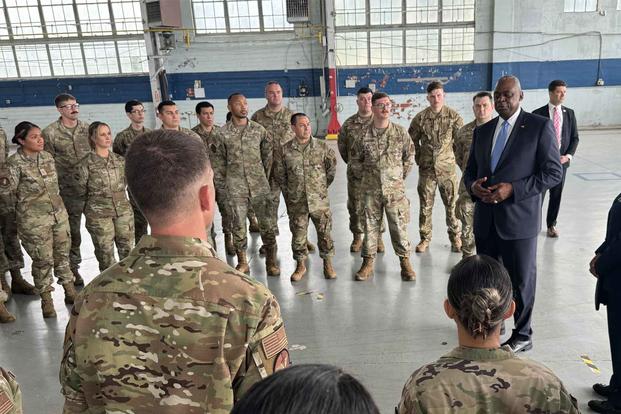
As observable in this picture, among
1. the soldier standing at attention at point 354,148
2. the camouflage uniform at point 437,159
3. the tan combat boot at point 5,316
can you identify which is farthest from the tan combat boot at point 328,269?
the tan combat boot at point 5,316

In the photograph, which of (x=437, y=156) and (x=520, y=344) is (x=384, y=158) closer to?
(x=437, y=156)

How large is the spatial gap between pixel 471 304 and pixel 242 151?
3.19 meters

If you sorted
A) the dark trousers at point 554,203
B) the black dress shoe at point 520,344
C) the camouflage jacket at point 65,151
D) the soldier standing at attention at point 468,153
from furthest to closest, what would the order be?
the dark trousers at point 554,203 < the camouflage jacket at point 65,151 < the soldier standing at attention at point 468,153 < the black dress shoe at point 520,344

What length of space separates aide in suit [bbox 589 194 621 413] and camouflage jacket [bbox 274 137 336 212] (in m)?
2.30

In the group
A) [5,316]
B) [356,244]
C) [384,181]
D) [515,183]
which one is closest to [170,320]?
[515,183]

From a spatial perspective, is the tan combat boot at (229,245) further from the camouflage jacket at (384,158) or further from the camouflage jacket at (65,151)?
the camouflage jacket at (384,158)

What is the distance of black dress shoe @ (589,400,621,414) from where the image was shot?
7.50ft

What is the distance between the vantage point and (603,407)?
231 cm

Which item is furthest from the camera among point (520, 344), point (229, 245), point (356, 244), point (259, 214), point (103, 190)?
point (229, 245)

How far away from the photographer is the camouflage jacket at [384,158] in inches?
154

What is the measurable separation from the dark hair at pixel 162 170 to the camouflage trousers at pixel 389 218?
295 centimetres

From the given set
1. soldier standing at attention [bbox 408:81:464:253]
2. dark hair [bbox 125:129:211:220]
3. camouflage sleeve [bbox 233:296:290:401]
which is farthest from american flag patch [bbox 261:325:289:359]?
soldier standing at attention [bbox 408:81:464:253]

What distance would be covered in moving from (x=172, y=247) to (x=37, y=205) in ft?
10.1

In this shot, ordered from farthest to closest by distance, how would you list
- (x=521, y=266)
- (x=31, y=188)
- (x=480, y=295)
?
(x=31, y=188)
(x=521, y=266)
(x=480, y=295)
